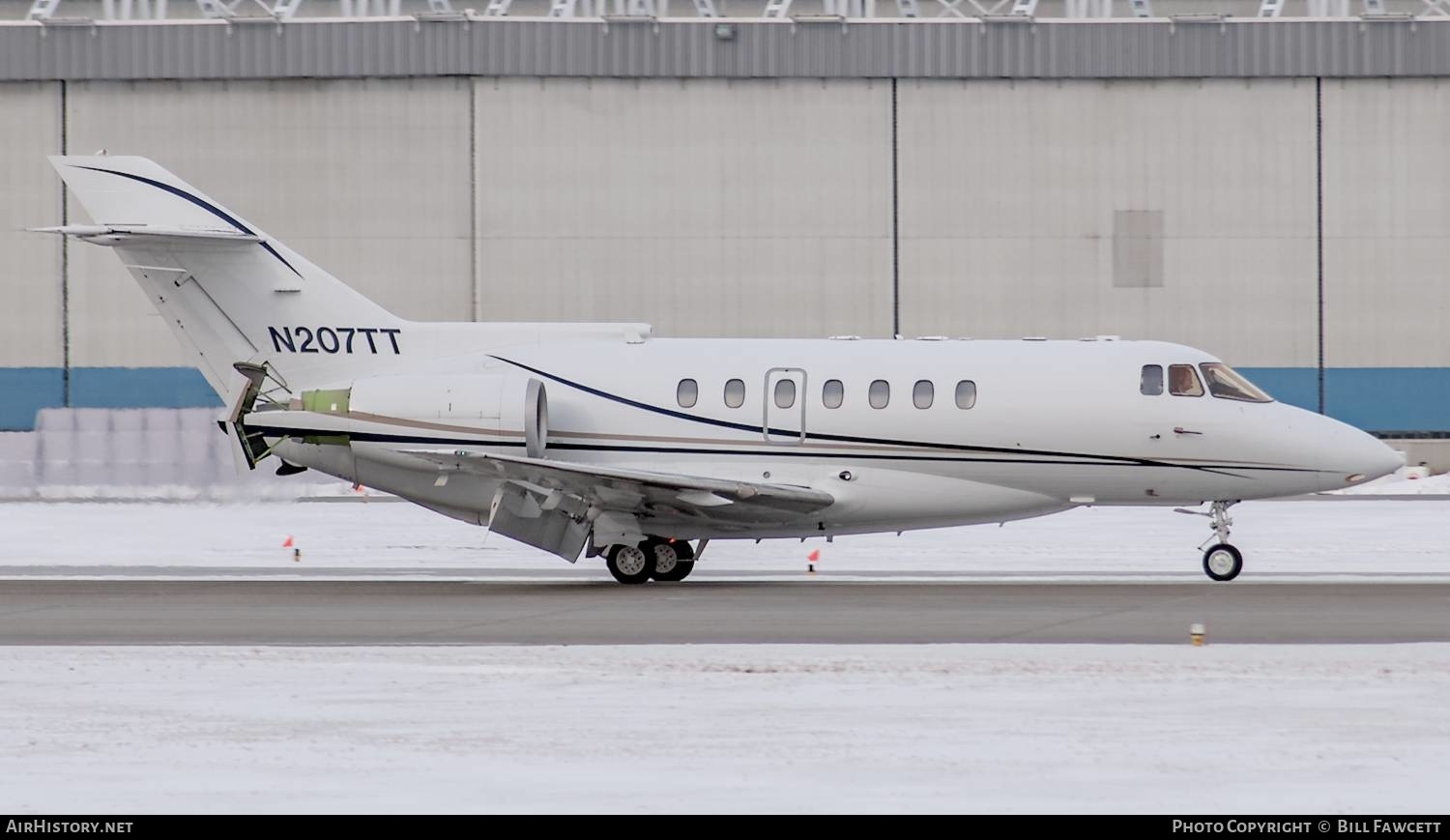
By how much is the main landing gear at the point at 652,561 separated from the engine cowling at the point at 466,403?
1.59 m

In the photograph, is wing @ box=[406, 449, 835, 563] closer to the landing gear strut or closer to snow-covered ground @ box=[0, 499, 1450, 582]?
snow-covered ground @ box=[0, 499, 1450, 582]

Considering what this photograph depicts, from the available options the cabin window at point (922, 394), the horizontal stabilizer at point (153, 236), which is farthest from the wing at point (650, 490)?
the horizontal stabilizer at point (153, 236)

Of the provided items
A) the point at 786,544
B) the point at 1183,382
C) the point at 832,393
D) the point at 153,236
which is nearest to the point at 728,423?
the point at 832,393

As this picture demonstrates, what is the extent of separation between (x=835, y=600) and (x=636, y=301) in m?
23.2

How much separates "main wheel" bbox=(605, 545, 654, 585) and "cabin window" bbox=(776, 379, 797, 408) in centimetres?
244

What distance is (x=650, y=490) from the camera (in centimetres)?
2206

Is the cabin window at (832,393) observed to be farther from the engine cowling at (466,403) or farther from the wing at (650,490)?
the engine cowling at (466,403)

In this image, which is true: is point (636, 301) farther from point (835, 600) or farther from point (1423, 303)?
point (835, 600)

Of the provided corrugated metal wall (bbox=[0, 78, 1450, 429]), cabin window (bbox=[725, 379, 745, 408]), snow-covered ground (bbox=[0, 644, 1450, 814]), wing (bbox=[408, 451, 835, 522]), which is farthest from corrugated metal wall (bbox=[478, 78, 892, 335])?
snow-covered ground (bbox=[0, 644, 1450, 814])

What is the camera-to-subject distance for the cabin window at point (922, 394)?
75.9 ft

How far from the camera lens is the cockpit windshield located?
910 inches

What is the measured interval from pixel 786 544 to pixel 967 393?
7.65 m

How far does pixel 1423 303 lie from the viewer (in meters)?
43.0
